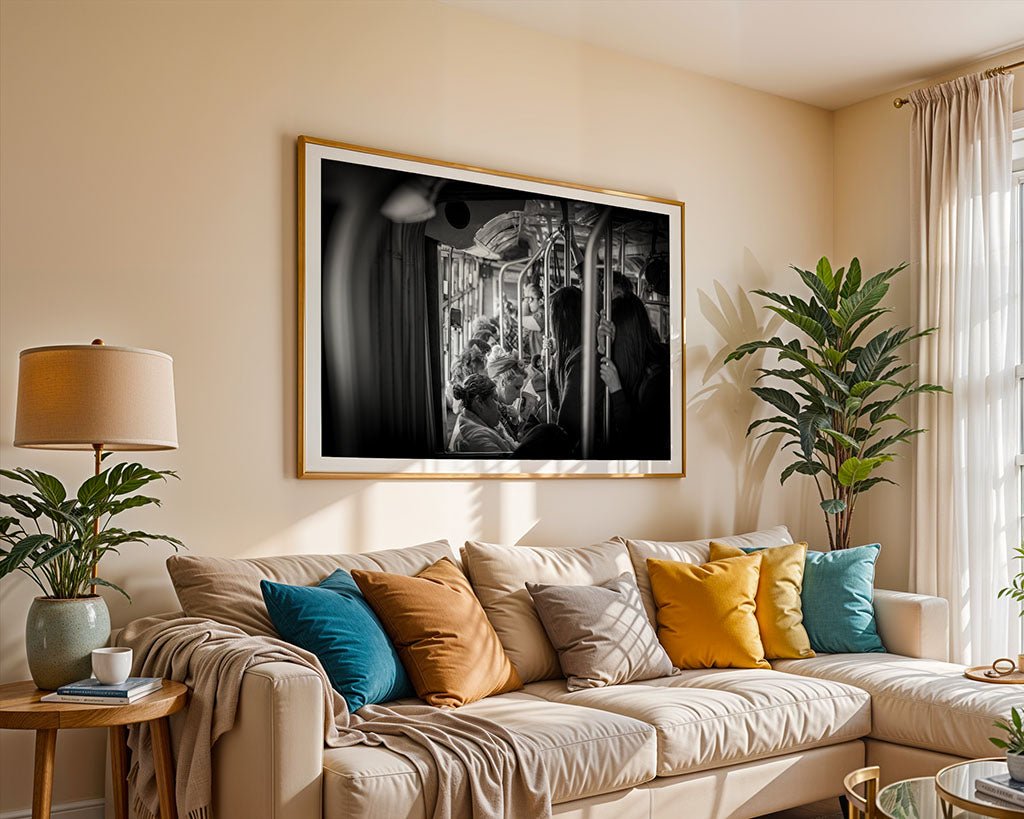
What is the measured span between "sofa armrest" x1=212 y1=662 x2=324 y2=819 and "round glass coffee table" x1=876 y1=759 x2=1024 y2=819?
1.28 metres

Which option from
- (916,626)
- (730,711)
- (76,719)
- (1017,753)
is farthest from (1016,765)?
(76,719)

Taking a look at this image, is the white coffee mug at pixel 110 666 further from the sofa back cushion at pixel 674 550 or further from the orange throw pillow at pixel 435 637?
the sofa back cushion at pixel 674 550

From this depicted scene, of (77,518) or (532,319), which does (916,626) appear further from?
(77,518)

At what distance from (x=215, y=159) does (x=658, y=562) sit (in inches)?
81.6

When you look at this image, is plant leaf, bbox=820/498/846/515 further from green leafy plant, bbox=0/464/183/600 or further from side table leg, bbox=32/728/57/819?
side table leg, bbox=32/728/57/819

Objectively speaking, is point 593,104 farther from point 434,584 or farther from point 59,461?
point 59,461

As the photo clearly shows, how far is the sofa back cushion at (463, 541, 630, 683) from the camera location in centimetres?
352

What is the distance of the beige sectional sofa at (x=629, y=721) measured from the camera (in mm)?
2494

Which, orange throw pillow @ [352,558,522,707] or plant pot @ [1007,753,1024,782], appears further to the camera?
orange throw pillow @ [352,558,522,707]

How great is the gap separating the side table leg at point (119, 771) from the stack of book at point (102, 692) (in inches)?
12.6

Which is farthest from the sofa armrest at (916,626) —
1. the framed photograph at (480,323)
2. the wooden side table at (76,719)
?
the wooden side table at (76,719)

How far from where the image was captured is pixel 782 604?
13.0 ft

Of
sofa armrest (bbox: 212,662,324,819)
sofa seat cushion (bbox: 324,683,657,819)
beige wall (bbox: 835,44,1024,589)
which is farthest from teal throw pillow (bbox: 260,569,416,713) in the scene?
beige wall (bbox: 835,44,1024,589)

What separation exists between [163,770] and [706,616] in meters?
1.93
